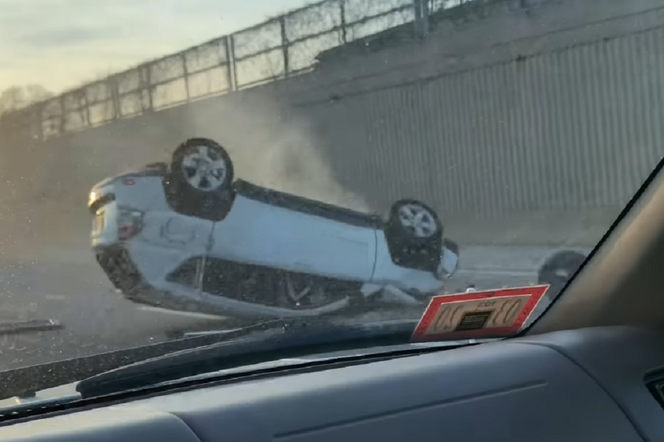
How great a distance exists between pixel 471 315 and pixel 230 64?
131 cm

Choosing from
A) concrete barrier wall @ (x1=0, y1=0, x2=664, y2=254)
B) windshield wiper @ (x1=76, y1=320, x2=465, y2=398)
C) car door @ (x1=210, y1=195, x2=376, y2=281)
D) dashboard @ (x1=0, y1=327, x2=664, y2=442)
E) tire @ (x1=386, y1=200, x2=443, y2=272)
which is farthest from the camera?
tire @ (x1=386, y1=200, x2=443, y2=272)

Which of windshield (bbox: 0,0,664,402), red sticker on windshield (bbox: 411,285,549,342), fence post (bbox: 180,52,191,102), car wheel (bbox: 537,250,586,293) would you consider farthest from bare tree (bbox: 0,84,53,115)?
car wheel (bbox: 537,250,586,293)

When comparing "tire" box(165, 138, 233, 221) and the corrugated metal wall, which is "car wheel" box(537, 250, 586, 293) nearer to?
the corrugated metal wall

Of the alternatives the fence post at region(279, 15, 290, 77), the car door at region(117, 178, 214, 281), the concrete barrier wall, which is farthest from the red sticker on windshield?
the fence post at region(279, 15, 290, 77)

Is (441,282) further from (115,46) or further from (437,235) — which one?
(115,46)

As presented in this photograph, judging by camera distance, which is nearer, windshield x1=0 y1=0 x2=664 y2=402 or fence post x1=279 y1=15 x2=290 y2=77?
windshield x1=0 y1=0 x2=664 y2=402

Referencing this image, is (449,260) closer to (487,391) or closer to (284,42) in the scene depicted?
(487,391)

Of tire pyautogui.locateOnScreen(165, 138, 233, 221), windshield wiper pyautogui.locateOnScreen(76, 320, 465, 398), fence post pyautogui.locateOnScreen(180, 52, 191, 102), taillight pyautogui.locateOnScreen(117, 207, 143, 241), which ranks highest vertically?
Result: fence post pyautogui.locateOnScreen(180, 52, 191, 102)

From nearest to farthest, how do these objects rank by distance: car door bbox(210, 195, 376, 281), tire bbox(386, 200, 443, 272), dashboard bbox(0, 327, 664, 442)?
dashboard bbox(0, 327, 664, 442), car door bbox(210, 195, 376, 281), tire bbox(386, 200, 443, 272)

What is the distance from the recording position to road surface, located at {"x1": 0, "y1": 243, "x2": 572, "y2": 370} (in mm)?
3178

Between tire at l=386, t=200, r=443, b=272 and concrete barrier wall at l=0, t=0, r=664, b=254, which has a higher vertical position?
concrete barrier wall at l=0, t=0, r=664, b=254

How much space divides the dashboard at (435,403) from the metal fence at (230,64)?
3.35ft

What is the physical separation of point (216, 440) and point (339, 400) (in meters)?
0.47

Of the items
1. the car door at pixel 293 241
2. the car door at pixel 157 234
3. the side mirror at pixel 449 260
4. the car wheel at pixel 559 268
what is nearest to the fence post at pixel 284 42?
the car door at pixel 293 241
